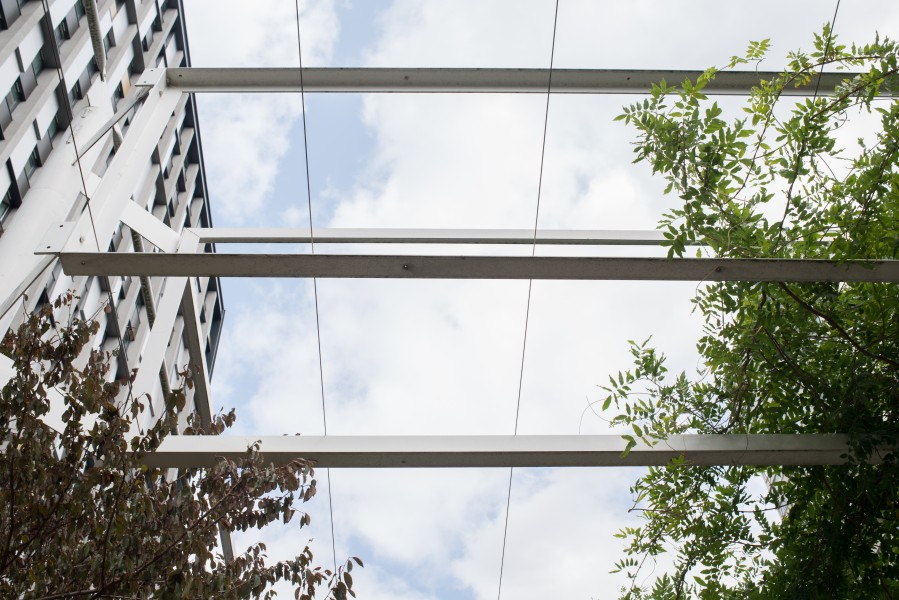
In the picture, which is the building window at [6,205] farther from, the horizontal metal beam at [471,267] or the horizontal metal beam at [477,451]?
the horizontal metal beam at [471,267]

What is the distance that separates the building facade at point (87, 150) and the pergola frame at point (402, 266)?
0.13 meters

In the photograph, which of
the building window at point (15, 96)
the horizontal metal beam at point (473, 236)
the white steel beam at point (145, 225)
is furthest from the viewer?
the building window at point (15, 96)

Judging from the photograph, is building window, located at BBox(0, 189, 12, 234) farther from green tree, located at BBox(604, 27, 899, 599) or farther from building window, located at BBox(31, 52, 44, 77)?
green tree, located at BBox(604, 27, 899, 599)

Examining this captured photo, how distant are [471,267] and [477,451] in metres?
1.14

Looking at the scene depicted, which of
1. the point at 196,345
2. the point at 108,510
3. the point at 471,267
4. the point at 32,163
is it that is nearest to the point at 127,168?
the point at 196,345

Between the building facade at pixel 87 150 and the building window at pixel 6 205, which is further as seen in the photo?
the building window at pixel 6 205

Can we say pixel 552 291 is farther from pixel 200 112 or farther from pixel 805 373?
pixel 200 112

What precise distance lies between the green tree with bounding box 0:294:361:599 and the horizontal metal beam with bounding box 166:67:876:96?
2416 millimetres

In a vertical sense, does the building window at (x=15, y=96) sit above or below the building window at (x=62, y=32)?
below

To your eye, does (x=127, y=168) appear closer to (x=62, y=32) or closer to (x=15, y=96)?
(x=15, y=96)

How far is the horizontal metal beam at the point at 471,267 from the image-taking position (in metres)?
3.55

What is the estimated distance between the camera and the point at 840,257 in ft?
11.9

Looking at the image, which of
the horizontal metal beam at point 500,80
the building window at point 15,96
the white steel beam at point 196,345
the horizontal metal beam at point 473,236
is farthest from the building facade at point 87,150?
the horizontal metal beam at point 473,236

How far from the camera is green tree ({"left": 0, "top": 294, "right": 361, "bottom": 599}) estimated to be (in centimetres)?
310
